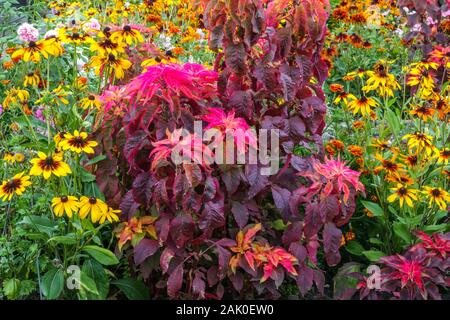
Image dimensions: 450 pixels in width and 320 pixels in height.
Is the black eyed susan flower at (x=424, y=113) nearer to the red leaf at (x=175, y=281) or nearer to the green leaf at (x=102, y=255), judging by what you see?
the red leaf at (x=175, y=281)

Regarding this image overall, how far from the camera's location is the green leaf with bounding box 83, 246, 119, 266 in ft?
6.57

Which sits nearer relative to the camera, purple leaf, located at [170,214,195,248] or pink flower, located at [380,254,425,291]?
purple leaf, located at [170,214,195,248]

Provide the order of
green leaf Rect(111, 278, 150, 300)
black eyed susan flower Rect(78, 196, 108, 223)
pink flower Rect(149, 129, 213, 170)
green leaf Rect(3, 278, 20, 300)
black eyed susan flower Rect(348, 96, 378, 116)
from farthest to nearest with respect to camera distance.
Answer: black eyed susan flower Rect(348, 96, 378, 116) < green leaf Rect(111, 278, 150, 300) < green leaf Rect(3, 278, 20, 300) < black eyed susan flower Rect(78, 196, 108, 223) < pink flower Rect(149, 129, 213, 170)

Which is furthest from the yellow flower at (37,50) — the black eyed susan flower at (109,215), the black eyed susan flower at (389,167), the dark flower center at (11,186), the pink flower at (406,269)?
the pink flower at (406,269)

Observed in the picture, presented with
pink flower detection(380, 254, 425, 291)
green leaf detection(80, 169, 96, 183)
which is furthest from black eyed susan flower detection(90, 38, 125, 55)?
pink flower detection(380, 254, 425, 291)

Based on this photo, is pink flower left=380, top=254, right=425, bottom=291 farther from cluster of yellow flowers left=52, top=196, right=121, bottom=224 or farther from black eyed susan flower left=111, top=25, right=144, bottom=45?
black eyed susan flower left=111, top=25, right=144, bottom=45

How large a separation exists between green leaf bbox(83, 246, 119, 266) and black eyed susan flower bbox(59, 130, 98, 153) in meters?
0.30

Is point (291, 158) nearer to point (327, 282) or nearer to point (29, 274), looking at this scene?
point (327, 282)

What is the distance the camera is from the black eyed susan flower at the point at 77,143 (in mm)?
1974

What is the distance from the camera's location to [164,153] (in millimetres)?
1825

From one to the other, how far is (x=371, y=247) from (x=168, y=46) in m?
1.53

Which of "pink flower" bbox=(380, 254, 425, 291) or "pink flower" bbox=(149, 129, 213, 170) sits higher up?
"pink flower" bbox=(149, 129, 213, 170)

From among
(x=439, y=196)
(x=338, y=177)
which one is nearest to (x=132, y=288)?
(x=338, y=177)

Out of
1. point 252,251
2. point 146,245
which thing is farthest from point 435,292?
point 146,245
